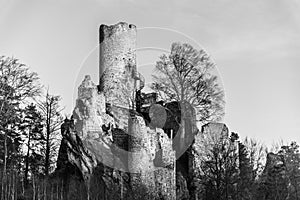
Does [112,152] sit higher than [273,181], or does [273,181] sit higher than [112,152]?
[112,152]

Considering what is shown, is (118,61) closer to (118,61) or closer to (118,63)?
(118,61)

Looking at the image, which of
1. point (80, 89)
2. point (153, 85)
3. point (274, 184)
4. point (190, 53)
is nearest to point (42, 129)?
point (80, 89)

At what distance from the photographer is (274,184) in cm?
3033

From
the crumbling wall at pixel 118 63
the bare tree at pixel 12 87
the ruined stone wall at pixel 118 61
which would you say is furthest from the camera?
the ruined stone wall at pixel 118 61

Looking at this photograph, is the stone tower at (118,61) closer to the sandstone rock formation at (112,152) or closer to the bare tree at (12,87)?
the sandstone rock formation at (112,152)

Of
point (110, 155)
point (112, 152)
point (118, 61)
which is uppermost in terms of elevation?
point (118, 61)

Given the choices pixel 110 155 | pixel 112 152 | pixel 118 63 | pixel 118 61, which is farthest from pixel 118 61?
pixel 110 155

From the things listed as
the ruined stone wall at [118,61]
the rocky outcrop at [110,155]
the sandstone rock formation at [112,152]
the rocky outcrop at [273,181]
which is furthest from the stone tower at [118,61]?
the rocky outcrop at [273,181]

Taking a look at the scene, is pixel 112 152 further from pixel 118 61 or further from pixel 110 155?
pixel 118 61

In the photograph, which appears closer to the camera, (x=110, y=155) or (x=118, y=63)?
(x=110, y=155)

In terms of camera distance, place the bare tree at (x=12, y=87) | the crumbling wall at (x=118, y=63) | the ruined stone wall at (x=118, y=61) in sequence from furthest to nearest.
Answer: the ruined stone wall at (x=118, y=61)
the crumbling wall at (x=118, y=63)
the bare tree at (x=12, y=87)

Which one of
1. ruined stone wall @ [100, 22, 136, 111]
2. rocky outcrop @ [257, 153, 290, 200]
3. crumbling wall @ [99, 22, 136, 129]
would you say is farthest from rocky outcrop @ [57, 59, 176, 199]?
rocky outcrop @ [257, 153, 290, 200]

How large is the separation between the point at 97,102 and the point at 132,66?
19.9 feet

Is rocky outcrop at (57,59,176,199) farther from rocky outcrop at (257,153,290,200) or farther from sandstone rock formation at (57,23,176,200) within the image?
rocky outcrop at (257,153,290,200)
